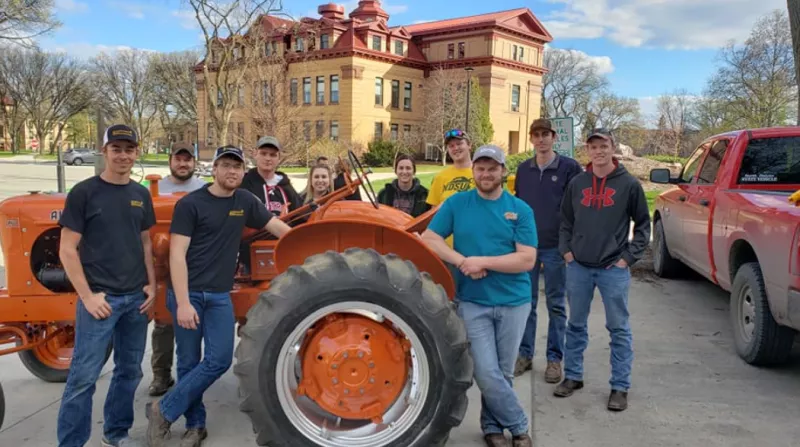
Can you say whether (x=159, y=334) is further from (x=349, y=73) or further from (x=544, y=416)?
(x=349, y=73)

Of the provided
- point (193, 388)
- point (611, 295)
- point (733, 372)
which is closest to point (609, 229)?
point (611, 295)

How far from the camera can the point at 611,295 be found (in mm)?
3869

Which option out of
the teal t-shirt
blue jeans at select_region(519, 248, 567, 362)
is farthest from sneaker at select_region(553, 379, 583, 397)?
the teal t-shirt

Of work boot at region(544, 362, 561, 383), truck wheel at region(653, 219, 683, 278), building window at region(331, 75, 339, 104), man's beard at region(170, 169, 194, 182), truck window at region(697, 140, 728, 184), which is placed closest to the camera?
work boot at region(544, 362, 561, 383)

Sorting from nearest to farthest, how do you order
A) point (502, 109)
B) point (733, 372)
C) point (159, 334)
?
point (159, 334) < point (733, 372) < point (502, 109)

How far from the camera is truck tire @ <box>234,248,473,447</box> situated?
2869mm

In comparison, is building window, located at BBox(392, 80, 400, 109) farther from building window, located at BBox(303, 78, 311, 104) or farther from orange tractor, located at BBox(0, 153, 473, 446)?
orange tractor, located at BBox(0, 153, 473, 446)

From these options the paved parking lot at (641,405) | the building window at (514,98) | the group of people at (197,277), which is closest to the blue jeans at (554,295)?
the paved parking lot at (641,405)

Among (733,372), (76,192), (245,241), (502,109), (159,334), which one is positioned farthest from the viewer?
(502,109)

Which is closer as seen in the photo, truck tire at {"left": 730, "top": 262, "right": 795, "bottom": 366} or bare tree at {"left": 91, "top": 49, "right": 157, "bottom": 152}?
truck tire at {"left": 730, "top": 262, "right": 795, "bottom": 366}

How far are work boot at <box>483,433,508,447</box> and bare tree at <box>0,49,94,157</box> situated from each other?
59.8m

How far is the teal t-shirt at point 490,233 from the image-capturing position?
10.3 ft

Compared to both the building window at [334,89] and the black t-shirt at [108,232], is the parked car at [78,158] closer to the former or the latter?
the building window at [334,89]

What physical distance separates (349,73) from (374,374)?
3978 centimetres
